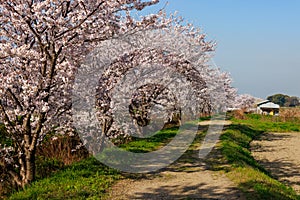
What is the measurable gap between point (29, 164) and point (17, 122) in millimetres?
1133

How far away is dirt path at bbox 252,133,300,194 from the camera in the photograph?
11618 millimetres

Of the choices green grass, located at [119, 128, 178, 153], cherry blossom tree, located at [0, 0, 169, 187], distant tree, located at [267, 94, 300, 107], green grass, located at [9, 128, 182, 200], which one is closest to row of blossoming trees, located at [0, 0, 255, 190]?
cherry blossom tree, located at [0, 0, 169, 187]

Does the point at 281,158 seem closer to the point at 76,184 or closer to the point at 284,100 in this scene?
the point at 76,184

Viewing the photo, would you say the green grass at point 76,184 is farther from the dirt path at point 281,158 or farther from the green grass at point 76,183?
the dirt path at point 281,158

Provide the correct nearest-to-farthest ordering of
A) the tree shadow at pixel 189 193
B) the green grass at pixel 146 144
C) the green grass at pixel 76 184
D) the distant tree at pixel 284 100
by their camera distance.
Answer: the green grass at pixel 76 184 → the tree shadow at pixel 189 193 → the green grass at pixel 146 144 → the distant tree at pixel 284 100

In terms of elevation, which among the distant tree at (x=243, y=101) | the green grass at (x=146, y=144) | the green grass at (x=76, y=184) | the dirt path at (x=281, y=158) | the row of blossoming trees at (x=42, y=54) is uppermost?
the distant tree at (x=243, y=101)

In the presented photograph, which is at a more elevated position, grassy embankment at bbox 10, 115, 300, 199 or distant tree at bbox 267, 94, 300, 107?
distant tree at bbox 267, 94, 300, 107

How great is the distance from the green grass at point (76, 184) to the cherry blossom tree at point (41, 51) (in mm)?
895

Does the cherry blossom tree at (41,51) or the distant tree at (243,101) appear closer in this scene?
the cherry blossom tree at (41,51)

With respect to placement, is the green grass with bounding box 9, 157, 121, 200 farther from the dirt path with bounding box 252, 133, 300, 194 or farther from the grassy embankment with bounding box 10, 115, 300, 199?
the dirt path with bounding box 252, 133, 300, 194

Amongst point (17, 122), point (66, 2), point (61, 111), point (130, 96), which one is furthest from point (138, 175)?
point (130, 96)

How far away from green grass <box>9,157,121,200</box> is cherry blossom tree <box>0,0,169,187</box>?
2.93 feet

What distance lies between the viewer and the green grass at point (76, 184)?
7.52 metres

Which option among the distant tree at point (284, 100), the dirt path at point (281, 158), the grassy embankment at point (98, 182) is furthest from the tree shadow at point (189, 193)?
the distant tree at point (284, 100)
